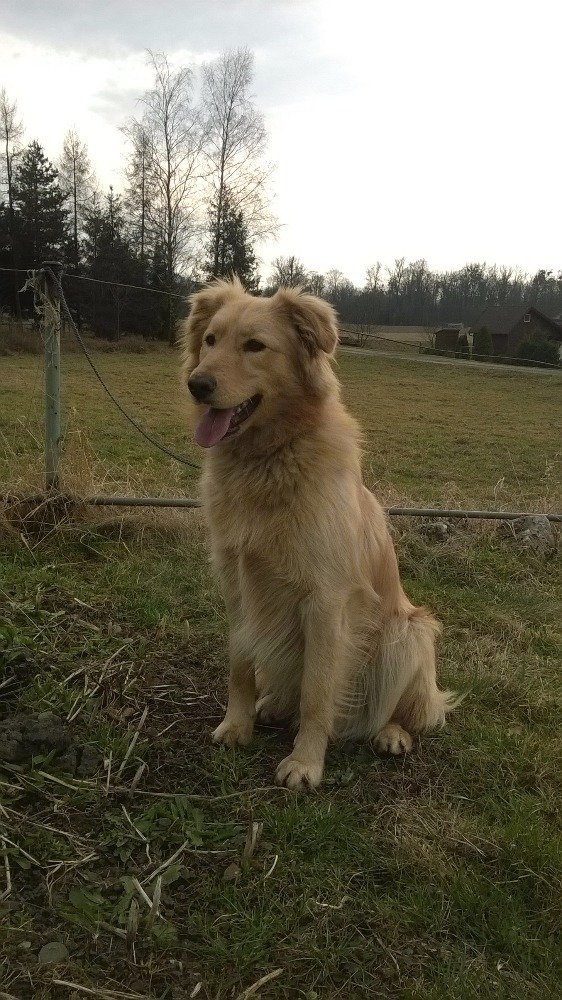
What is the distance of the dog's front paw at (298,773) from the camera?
2500 millimetres

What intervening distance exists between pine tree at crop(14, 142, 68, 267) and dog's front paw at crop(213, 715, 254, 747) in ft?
106

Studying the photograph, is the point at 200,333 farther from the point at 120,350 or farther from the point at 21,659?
the point at 120,350

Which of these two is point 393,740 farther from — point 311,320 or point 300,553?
point 311,320

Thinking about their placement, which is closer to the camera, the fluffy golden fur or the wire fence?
the fluffy golden fur

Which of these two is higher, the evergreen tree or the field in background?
the evergreen tree

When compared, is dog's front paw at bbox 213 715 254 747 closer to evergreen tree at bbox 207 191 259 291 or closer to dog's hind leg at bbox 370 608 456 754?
dog's hind leg at bbox 370 608 456 754

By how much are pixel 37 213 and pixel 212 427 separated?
112 feet

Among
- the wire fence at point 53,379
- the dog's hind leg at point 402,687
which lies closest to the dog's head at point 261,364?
the dog's hind leg at point 402,687

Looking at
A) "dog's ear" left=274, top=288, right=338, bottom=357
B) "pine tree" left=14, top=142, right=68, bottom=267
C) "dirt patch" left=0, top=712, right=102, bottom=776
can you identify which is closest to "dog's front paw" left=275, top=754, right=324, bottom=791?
"dirt patch" left=0, top=712, right=102, bottom=776

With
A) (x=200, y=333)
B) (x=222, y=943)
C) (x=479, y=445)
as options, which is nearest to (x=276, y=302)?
(x=200, y=333)

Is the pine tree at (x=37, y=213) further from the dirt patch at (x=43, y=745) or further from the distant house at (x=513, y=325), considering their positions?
the dirt patch at (x=43, y=745)

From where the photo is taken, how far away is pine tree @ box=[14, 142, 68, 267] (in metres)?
31.5

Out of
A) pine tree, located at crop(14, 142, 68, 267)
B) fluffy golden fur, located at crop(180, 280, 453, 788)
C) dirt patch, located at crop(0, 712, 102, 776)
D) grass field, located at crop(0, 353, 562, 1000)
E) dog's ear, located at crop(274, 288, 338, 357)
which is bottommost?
grass field, located at crop(0, 353, 562, 1000)

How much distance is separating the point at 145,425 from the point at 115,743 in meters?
10.7
